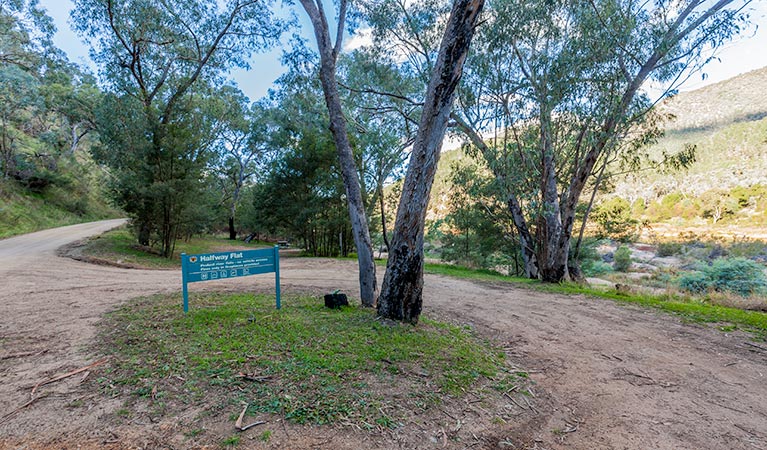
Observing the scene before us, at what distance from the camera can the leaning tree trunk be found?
4367 millimetres

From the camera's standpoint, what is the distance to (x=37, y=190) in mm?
22172

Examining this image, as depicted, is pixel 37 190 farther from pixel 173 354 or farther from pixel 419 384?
pixel 419 384

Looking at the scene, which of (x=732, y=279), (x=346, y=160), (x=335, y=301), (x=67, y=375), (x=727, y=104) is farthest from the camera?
(x=727, y=104)

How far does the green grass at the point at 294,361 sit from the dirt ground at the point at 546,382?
0.24 meters

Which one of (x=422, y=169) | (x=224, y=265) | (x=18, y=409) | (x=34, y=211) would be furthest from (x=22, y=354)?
(x=34, y=211)

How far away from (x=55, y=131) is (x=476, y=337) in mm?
38221

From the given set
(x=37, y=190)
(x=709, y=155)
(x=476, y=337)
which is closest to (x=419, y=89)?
(x=476, y=337)

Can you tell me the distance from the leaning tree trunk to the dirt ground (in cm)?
164

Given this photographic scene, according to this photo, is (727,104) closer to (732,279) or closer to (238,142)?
(732,279)

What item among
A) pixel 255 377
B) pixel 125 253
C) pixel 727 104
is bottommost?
pixel 255 377

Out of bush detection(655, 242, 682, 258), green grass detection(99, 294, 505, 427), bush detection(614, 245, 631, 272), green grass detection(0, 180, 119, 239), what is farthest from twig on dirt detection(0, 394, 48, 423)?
bush detection(655, 242, 682, 258)

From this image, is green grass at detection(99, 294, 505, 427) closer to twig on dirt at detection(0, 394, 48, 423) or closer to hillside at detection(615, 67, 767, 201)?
twig on dirt at detection(0, 394, 48, 423)

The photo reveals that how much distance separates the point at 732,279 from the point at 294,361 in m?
16.7

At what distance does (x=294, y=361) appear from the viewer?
133 inches
